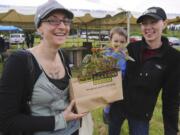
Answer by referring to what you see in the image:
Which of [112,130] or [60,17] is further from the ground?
[60,17]

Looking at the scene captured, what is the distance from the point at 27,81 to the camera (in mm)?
1706

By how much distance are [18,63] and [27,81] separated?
0.34ft

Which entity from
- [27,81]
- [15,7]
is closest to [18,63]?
[27,81]

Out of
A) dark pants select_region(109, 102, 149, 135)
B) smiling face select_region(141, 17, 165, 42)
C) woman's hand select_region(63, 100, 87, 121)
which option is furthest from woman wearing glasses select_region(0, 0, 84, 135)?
dark pants select_region(109, 102, 149, 135)

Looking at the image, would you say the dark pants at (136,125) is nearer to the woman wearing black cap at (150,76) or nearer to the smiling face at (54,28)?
the woman wearing black cap at (150,76)

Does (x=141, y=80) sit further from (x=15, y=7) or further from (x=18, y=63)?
(x=15, y=7)

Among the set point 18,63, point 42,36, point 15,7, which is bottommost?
point 18,63

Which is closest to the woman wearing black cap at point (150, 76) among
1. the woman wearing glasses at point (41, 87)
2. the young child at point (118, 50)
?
the young child at point (118, 50)

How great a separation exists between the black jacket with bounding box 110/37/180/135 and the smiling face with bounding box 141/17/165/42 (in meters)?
0.12

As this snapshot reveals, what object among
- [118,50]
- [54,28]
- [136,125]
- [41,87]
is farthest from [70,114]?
[136,125]

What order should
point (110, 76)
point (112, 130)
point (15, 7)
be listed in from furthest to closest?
point (15, 7)
point (112, 130)
point (110, 76)

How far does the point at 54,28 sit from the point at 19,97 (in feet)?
1.36

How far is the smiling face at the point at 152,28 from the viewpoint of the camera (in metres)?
2.68

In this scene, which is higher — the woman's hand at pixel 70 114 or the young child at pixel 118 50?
the young child at pixel 118 50
